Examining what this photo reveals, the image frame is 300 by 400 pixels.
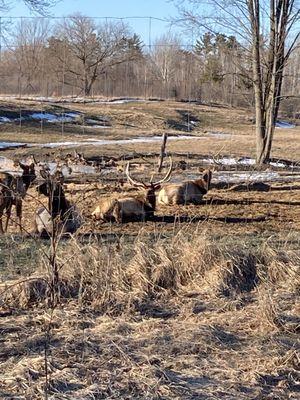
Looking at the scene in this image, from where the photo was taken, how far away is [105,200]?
1126 cm

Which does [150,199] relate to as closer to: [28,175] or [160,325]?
[28,175]

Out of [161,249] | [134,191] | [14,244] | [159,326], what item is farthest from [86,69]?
[159,326]

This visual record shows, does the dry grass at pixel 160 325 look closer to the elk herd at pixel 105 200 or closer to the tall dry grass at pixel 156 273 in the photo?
the tall dry grass at pixel 156 273

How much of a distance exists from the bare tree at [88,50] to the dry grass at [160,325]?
11.0 meters

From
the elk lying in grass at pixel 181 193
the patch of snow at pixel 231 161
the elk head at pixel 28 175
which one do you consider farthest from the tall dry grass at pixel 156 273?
the patch of snow at pixel 231 161

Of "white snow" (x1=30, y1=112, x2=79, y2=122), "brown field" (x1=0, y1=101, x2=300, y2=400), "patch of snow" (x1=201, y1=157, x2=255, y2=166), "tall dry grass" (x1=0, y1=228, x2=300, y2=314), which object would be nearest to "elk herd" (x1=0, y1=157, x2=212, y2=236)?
"brown field" (x1=0, y1=101, x2=300, y2=400)

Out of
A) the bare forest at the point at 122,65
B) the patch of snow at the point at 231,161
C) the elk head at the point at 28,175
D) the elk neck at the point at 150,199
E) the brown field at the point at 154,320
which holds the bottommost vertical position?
the patch of snow at the point at 231,161

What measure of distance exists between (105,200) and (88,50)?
10.4 metres

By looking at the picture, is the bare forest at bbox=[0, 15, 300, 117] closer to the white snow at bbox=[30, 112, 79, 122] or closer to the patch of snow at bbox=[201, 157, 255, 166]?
the patch of snow at bbox=[201, 157, 255, 166]

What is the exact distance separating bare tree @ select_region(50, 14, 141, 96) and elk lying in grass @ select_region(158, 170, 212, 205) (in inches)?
196

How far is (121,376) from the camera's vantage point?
165 inches

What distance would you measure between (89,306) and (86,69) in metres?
13.6

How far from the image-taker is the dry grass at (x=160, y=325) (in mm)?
4113

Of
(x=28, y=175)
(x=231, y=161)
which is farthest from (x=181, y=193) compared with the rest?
(x=231, y=161)
